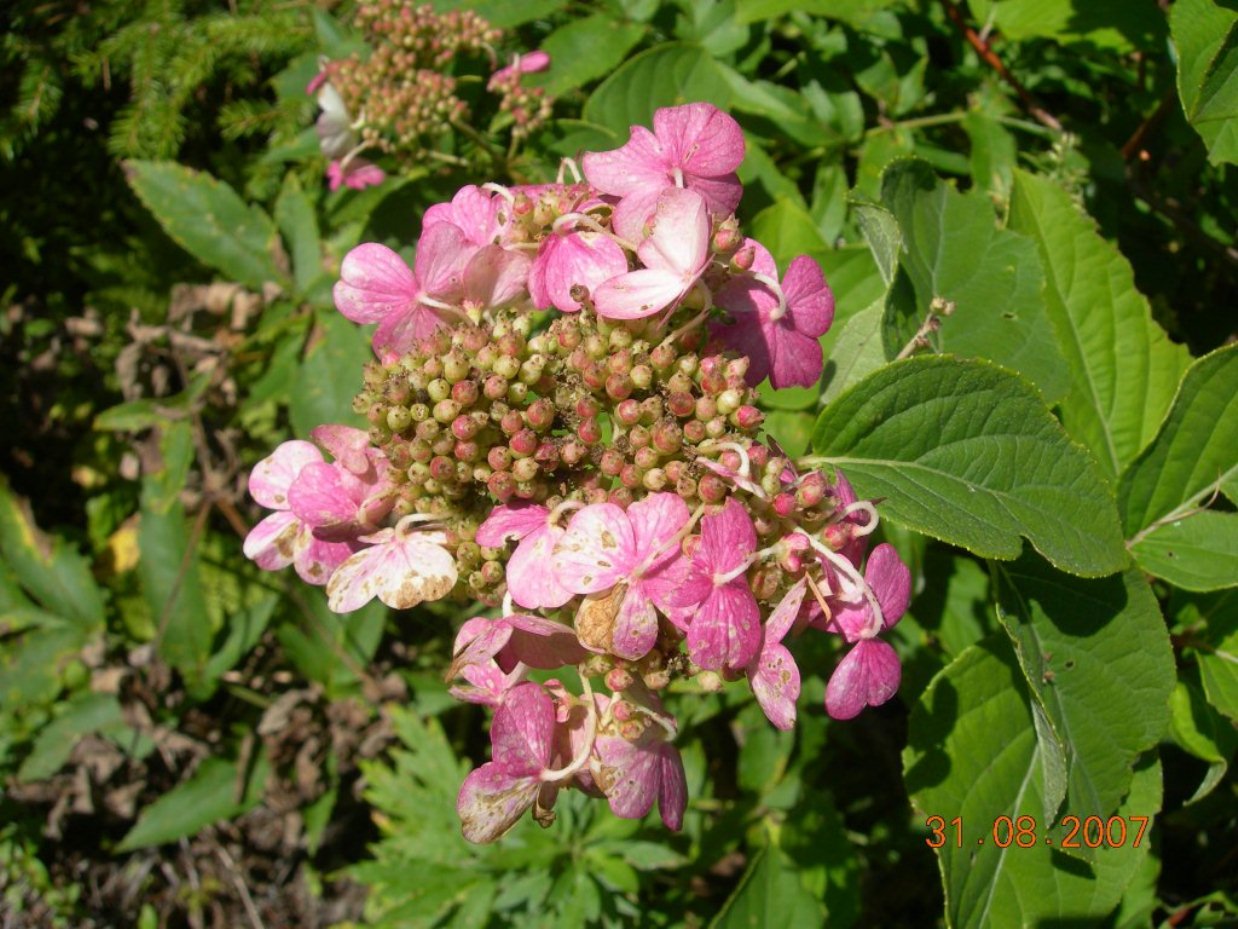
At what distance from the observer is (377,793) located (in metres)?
2.84

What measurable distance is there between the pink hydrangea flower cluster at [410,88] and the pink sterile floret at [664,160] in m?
0.85

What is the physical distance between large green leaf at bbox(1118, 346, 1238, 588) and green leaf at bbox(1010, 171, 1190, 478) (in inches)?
5.3

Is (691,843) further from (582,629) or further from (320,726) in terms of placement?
(582,629)

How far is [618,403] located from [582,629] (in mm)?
306

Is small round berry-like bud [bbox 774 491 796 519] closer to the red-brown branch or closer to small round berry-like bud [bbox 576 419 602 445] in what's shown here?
small round berry-like bud [bbox 576 419 602 445]

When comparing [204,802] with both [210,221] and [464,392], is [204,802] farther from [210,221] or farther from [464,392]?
[464,392]

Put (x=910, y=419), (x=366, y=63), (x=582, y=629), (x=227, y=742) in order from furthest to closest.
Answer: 1. (x=227, y=742)
2. (x=366, y=63)
3. (x=910, y=419)
4. (x=582, y=629)

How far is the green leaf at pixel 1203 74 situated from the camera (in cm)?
142

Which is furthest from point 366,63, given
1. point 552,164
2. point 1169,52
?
point 1169,52

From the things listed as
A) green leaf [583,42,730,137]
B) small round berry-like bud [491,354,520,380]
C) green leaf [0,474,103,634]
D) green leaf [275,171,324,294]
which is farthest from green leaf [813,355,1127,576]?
green leaf [0,474,103,634]

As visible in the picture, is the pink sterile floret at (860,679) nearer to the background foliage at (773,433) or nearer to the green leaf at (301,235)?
the background foliage at (773,433)

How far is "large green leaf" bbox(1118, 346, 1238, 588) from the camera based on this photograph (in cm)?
159

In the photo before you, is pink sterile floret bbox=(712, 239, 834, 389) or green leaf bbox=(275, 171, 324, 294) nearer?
pink sterile floret bbox=(712, 239, 834, 389)

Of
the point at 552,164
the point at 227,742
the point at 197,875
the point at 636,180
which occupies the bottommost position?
the point at 197,875
